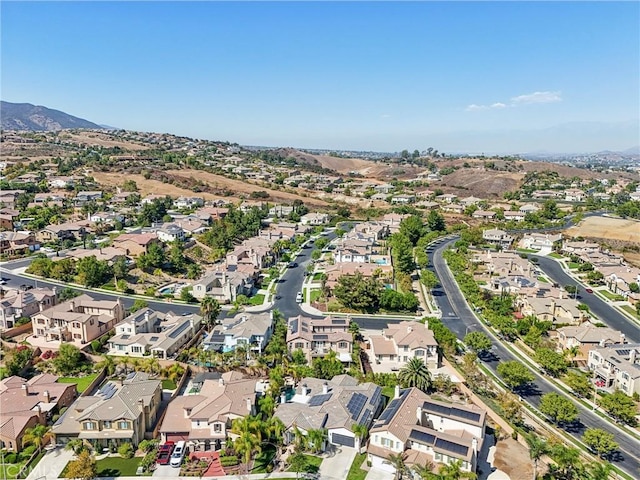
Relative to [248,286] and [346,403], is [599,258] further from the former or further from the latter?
[346,403]

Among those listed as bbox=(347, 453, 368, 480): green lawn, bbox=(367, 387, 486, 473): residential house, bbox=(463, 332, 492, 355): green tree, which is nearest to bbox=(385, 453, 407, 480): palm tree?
bbox=(367, 387, 486, 473): residential house

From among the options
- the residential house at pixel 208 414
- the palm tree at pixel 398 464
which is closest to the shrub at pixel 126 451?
the residential house at pixel 208 414

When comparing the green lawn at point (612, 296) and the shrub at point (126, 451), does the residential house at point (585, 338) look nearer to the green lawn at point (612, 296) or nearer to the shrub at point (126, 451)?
the green lawn at point (612, 296)

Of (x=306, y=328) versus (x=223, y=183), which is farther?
(x=223, y=183)

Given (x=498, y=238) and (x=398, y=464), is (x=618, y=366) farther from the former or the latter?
(x=498, y=238)

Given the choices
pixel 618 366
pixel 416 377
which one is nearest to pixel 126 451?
pixel 416 377

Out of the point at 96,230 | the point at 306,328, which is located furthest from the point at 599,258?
the point at 96,230

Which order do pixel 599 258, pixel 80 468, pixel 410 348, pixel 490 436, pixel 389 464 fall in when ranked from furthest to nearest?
1. pixel 599 258
2. pixel 410 348
3. pixel 490 436
4. pixel 389 464
5. pixel 80 468
